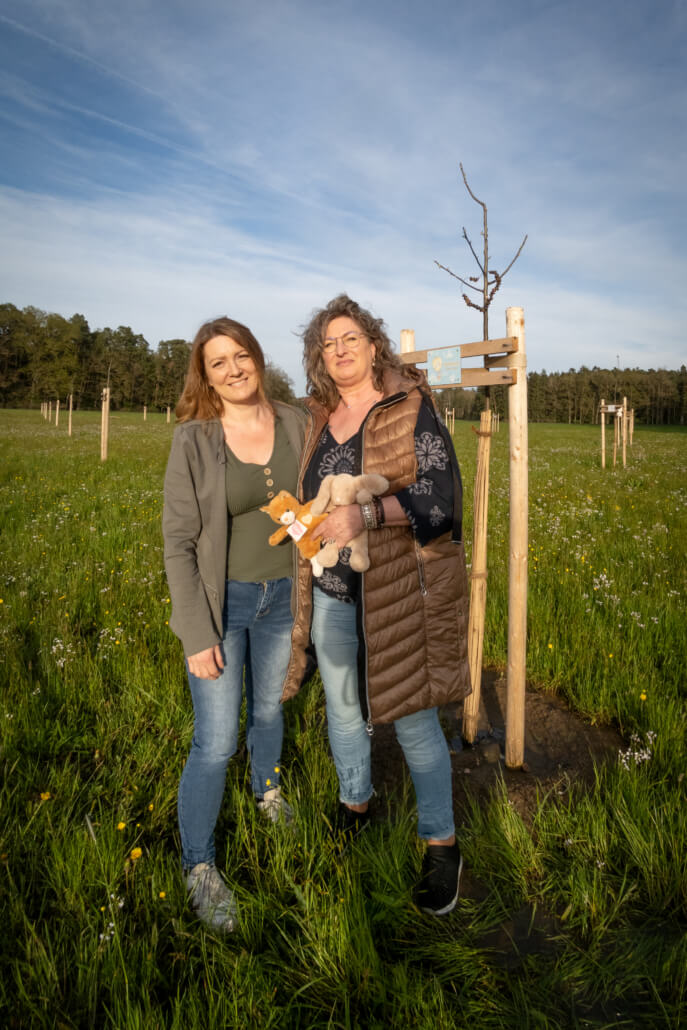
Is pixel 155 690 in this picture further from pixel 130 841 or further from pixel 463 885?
pixel 463 885

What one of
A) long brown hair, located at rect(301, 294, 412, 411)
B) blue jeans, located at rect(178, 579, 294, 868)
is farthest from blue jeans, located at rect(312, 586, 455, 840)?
long brown hair, located at rect(301, 294, 412, 411)

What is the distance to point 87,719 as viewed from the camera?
3.28 meters

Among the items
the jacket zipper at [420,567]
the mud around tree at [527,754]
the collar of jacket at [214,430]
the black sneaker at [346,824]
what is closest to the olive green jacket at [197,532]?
the collar of jacket at [214,430]

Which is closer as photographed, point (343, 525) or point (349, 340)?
point (343, 525)

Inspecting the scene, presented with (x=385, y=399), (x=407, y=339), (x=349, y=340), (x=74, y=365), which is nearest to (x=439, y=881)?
(x=385, y=399)

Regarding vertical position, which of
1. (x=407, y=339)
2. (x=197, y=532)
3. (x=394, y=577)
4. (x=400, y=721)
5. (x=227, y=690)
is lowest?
(x=400, y=721)

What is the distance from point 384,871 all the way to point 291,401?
2190mm

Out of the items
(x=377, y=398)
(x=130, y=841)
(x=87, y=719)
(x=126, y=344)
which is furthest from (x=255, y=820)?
(x=126, y=344)

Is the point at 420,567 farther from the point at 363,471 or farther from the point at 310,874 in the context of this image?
the point at 310,874

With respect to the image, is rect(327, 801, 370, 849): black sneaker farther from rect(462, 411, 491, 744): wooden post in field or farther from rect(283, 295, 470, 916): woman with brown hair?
rect(462, 411, 491, 744): wooden post in field

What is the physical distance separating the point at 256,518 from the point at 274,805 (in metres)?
1.42

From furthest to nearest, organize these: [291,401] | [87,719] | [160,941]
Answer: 1. [87,719]
2. [291,401]
3. [160,941]

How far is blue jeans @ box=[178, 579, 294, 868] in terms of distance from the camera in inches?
91.0

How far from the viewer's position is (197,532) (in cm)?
231
